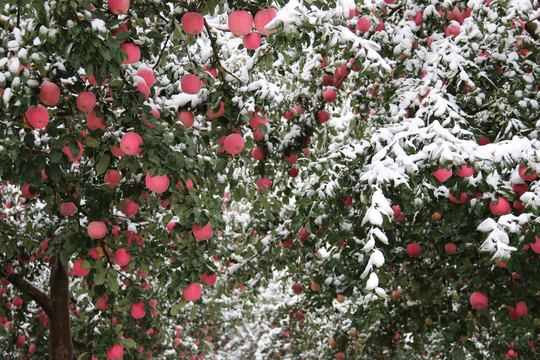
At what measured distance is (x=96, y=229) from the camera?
105 inches

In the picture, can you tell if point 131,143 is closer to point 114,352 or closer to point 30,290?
point 114,352

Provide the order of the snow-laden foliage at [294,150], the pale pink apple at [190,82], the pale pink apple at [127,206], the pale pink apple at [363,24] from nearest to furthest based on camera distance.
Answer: the snow-laden foliage at [294,150] < the pale pink apple at [190,82] < the pale pink apple at [127,206] < the pale pink apple at [363,24]

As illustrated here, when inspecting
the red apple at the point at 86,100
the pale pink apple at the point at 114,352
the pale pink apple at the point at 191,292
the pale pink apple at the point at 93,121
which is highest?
the red apple at the point at 86,100

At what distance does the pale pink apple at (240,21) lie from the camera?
215cm

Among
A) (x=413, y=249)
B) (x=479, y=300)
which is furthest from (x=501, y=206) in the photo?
(x=413, y=249)

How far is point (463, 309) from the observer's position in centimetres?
330

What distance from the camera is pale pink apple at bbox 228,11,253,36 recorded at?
2.15m

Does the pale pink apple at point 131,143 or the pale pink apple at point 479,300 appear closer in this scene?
the pale pink apple at point 131,143

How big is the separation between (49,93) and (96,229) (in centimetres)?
89

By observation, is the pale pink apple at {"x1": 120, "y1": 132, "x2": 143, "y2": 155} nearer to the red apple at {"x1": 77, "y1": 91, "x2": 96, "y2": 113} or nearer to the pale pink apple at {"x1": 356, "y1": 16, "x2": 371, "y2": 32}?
the red apple at {"x1": 77, "y1": 91, "x2": 96, "y2": 113}

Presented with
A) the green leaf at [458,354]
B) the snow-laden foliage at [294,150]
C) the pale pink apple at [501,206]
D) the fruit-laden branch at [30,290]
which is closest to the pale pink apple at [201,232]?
the snow-laden foliage at [294,150]

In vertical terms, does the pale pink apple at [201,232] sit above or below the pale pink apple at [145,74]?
below

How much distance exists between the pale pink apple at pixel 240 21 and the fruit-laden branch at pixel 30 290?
3.14m

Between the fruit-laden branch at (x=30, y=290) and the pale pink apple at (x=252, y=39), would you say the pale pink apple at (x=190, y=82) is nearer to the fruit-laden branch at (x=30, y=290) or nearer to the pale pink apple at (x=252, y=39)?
the pale pink apple at (x=252, y=39)
